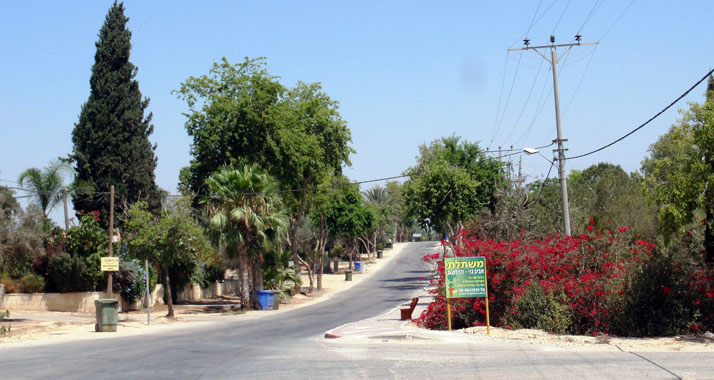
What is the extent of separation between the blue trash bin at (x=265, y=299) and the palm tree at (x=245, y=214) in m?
0.74

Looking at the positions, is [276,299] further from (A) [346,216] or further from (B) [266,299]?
(A) [346,216]

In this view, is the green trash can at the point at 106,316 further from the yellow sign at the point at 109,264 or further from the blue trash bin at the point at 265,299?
the blue trash bin at the point at 265,299

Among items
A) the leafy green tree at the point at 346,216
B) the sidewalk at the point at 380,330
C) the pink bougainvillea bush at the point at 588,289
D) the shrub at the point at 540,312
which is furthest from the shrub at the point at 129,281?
the leafy green tree at the point at 346,216

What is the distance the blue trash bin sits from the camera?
36562 millimetres

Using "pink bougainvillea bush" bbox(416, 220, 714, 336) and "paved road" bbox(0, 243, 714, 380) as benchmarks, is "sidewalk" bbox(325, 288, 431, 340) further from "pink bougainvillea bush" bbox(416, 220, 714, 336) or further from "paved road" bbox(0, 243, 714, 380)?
"pink bougainvillea bush" bbox(416, 220, 714, 336)

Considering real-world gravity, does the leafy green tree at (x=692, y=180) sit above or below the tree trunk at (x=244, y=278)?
above

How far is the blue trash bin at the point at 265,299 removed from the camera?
3656 cm

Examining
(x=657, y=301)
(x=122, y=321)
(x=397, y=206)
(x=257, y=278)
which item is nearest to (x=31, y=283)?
(x=122, y=321)

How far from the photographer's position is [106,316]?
969 inches

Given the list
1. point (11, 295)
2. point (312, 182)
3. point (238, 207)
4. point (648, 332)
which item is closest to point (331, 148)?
point (312, 182)

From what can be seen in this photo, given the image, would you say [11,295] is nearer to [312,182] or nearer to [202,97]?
[202,97]

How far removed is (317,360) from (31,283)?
24.4 m

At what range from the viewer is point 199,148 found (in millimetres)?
39031

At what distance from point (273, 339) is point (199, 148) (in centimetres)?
2114
